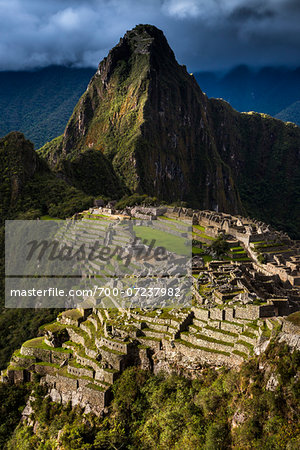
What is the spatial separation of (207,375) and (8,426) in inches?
523

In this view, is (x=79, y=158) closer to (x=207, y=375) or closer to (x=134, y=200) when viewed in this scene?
(x=134, y=200)

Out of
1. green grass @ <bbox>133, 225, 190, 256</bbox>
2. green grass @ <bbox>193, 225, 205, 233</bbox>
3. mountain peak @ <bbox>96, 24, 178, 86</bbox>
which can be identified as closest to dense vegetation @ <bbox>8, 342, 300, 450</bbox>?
green grass @ <bbox>133, 225, 190, 256</bbox>

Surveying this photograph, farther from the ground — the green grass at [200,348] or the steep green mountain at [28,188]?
the steep green mountain at [28,188]

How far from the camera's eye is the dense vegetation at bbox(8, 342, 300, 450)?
1408 centimetres

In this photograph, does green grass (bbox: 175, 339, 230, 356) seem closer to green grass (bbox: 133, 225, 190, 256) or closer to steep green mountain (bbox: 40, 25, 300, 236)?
green grass (bbox: 133, 225, 190, 256)

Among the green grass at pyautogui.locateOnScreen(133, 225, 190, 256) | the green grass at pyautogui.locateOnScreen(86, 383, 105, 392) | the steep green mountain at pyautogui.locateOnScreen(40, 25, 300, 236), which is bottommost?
the green grass at pyautogui.locateOnScreen(86, 383, 105, 392)

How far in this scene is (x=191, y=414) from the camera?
16.8m

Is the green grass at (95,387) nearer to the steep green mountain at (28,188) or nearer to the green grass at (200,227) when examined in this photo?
the green grass at (200,227)

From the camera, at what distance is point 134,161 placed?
14250cm

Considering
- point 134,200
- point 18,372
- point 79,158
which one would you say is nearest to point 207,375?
point 18,372

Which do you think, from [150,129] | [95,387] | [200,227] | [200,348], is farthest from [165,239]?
[150,129]

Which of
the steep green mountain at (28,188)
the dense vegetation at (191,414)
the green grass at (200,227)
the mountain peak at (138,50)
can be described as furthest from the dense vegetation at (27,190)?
the mountain peak at (138,50)

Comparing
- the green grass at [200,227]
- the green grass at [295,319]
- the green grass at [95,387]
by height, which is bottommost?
the green grass at [95,387]

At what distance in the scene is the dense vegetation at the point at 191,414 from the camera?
46.2 ft
